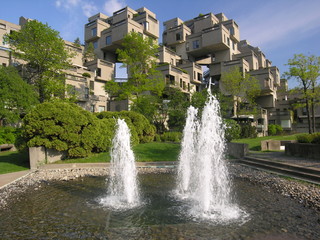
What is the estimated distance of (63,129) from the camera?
14.1 metres

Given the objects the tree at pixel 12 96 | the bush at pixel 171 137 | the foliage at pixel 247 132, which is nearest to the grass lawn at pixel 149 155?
the bush at pixel 171 137

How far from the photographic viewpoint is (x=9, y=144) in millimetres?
21297

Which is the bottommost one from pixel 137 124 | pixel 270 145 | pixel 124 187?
pixel 124 187

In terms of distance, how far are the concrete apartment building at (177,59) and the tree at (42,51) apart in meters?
4.73

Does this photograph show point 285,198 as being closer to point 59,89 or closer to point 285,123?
point 59,89

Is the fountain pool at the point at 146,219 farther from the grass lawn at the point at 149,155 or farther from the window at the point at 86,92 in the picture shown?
the window at the point at 86,92

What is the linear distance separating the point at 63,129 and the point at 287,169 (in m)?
12.7

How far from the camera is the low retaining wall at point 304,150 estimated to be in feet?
43.2

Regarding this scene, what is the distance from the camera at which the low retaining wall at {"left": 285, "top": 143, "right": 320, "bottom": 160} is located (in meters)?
13.2

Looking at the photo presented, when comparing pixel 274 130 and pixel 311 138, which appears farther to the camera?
pixel 274 130

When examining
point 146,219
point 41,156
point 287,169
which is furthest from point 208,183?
point 41,156

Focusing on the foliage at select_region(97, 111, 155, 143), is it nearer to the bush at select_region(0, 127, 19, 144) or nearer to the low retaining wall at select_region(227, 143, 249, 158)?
the low retaining wall at select_region(227, 143, 249, 158)

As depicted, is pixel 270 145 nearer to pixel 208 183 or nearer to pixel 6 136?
pixel 208 183

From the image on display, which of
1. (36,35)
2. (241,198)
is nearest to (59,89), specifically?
(36,35)
